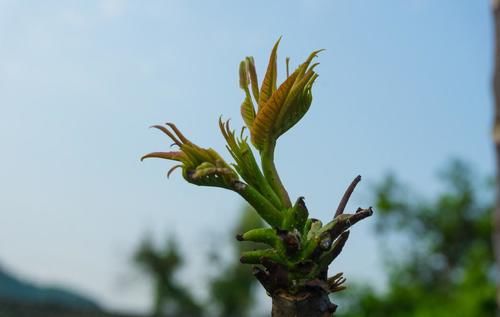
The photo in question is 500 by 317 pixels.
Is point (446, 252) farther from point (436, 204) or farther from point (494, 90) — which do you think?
point (494, 90)

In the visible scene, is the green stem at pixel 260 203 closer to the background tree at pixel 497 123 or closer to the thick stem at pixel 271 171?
the thick stem at pixel 271 171

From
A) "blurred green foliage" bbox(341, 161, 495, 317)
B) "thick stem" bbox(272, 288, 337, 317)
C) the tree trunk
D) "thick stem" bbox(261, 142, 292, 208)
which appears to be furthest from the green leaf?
"blurred green foliage" bbox(341, 161, 495, 317)

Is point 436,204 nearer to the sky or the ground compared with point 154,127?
nearer to the sky

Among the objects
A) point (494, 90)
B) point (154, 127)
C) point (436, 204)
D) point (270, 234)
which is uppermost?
point (436, 204)

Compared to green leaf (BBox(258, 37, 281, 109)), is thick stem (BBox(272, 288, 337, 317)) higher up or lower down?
lower down

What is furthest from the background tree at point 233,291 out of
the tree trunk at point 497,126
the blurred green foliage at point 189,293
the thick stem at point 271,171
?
the thick stem at point 271,171

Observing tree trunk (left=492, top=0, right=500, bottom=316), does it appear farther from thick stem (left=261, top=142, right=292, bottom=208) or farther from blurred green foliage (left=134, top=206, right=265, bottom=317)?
blurred green foliage (left=134, top=206, right=265, bottom=317)

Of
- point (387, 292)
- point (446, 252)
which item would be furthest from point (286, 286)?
point (446, 252)
